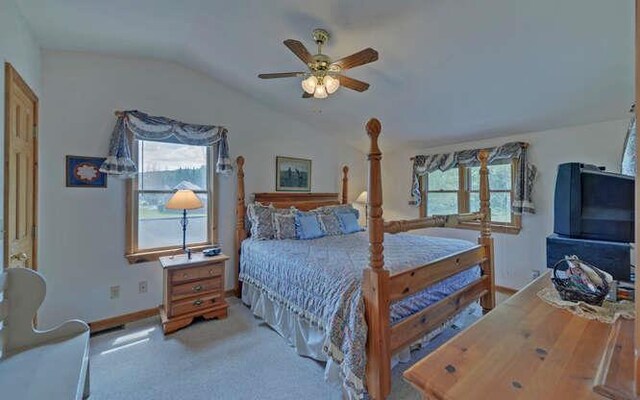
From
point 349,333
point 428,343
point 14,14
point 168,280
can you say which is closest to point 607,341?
point 349,333

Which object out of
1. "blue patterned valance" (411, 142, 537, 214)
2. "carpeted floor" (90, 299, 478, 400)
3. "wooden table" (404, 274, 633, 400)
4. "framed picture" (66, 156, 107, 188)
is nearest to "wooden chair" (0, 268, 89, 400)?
"carpeted floor" (90, 299, 478, 400)

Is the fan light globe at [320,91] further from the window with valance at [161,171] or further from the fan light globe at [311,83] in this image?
Result: the window with valance at [161,171]

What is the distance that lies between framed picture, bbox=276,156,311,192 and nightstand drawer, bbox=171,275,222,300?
1581 mm

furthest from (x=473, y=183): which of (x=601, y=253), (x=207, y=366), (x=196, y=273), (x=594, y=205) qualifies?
(x=207, y=366)

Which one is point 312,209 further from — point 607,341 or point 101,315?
point 607,341

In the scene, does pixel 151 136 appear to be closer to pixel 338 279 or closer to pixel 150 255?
pixel 150 255

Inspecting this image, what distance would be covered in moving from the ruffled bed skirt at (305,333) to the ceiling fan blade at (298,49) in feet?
6.55

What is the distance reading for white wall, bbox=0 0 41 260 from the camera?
1704mm

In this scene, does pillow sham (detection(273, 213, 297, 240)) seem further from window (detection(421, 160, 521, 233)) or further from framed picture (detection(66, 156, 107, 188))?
window (detection(421, 160, 521, 233))

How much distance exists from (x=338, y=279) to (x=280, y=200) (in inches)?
88.6

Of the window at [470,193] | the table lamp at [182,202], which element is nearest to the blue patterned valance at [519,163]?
the window at [470,193]

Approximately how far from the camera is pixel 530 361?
0.76 meters

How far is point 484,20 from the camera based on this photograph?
205 cm

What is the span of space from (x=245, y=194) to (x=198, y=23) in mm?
2003
